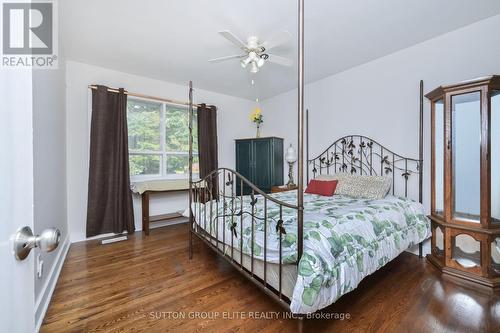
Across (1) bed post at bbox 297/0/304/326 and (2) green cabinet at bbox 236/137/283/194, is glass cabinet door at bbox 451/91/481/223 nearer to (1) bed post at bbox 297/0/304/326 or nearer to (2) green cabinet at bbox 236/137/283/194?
(1) bed post at bbox 297/0/304/326

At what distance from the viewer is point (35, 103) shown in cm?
164

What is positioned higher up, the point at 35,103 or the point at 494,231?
the point at 35,103

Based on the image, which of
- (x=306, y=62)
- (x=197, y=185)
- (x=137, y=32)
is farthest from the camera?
(x=306, y=62)

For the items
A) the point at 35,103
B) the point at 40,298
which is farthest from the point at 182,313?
the point at 35,103

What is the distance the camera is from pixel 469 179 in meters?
2.04

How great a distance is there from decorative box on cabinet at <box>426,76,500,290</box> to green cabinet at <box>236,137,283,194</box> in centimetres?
239

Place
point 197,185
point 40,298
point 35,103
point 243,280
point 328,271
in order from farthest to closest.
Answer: point 197,185 < point 243,280 < point 35,103 < point 40,298 < point 328,271

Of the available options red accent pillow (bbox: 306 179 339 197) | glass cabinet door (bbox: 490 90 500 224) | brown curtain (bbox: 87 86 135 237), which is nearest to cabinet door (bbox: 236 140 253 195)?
red accent pillow (bbox: 306 179 339 197)

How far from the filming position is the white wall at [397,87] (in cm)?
220

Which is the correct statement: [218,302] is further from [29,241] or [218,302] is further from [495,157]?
[495,157]

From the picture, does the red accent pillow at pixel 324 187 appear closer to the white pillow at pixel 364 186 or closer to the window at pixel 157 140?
the white pillow at pixel 364 186

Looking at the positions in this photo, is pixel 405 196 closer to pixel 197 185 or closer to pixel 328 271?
pixel 328 271

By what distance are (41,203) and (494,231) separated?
3809 mm

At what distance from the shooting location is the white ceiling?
1.95 metres
